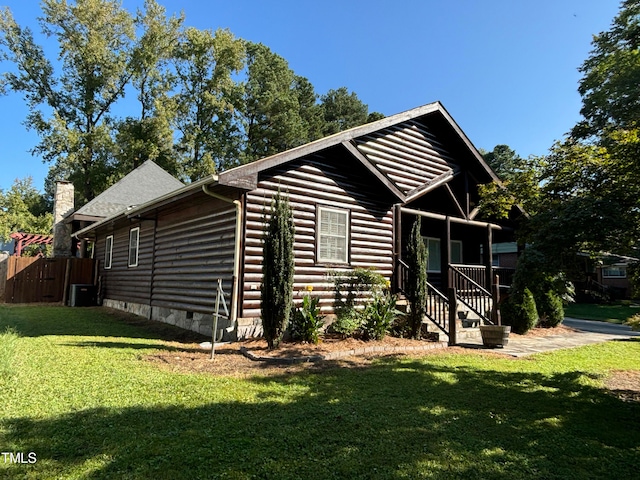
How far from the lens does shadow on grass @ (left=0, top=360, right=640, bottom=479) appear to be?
3043mm

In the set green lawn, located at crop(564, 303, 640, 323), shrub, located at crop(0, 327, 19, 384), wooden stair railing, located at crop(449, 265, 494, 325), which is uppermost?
wooden stair railing, located at crop(449, 265, 494, 325)

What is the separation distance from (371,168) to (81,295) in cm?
1339

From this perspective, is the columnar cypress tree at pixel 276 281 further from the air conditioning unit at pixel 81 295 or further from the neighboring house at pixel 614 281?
the neighboring house at pixel 614 281

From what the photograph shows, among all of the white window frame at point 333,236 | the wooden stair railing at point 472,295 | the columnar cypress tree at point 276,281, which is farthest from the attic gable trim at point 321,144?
the wooden stair railing at point 472,295

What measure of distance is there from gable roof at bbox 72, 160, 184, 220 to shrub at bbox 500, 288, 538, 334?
15610mm

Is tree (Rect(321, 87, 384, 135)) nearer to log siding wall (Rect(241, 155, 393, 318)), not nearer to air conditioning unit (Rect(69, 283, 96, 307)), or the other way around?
air conditioning unit (Rect(69, 283, 96, 307))

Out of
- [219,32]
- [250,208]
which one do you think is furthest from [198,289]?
[219,32]

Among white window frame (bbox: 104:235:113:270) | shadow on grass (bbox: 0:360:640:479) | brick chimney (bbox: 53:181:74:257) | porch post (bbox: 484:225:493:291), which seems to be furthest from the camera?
brick chimney (bbox: 53:181:74:257)

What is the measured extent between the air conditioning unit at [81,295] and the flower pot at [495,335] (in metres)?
15.3

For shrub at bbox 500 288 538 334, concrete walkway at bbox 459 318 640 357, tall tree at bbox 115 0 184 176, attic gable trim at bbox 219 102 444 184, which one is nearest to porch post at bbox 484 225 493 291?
shrub at bbox 500 288 538 334

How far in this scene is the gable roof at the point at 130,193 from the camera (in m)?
17.6

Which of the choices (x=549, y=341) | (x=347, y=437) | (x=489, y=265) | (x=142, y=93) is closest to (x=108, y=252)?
(x=489, y=265)

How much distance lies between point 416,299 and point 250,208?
422cm

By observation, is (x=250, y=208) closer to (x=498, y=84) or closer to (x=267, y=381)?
(x=267, y=381)
